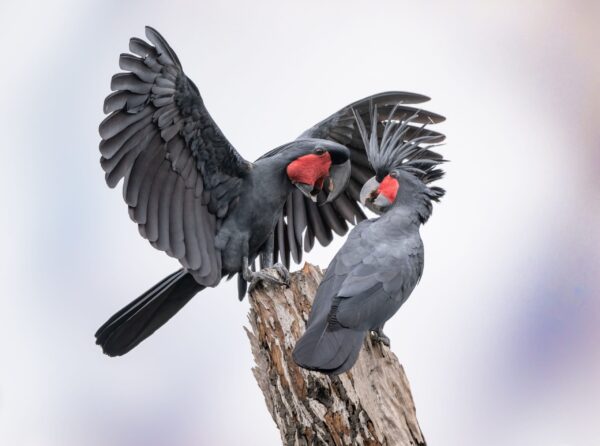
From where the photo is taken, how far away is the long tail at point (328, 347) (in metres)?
4.05

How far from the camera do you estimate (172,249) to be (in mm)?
5551

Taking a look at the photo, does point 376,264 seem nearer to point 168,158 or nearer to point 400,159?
point 400,159

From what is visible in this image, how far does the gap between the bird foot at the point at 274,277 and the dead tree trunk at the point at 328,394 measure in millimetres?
196

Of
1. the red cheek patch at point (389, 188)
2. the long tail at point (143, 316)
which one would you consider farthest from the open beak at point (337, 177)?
the long tail at point (143, 316)

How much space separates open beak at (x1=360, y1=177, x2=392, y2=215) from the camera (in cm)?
519

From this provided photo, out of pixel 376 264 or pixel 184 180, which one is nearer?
pixel 376 264

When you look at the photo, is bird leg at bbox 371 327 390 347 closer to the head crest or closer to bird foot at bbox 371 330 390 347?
bird foot at bbox 371 330 390 347

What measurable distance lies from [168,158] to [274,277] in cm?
111

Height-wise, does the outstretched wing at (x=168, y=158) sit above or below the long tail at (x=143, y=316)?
above

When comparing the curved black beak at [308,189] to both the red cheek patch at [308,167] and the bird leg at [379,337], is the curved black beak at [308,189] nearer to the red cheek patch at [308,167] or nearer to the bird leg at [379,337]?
the red cheek patch at [308,167]

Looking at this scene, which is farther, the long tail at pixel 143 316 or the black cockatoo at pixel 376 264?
the long tail at pixel 143 316

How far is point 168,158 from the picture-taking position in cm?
558

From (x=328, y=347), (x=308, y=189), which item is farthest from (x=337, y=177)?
(x=328, y=347)

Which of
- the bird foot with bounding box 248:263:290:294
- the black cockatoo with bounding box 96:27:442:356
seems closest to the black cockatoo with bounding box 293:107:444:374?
the bird foot with bounding box 248:263:290:294
